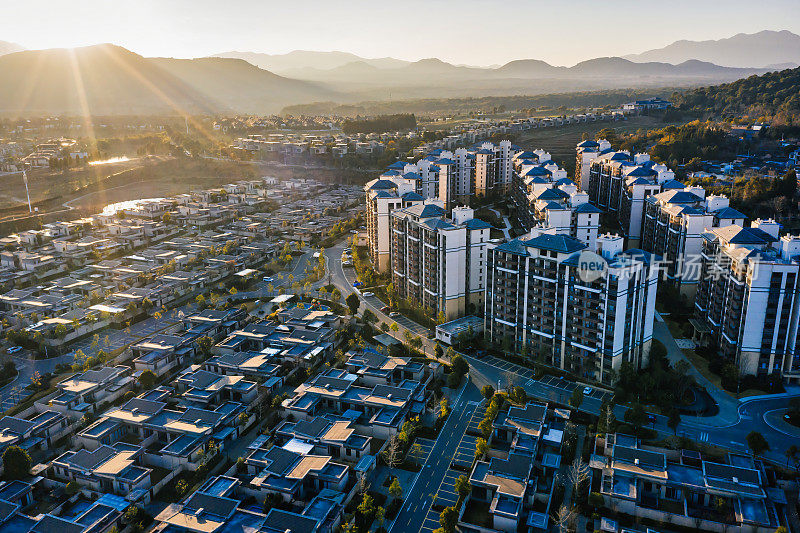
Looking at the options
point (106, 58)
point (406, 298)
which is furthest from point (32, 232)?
point (106, 58)

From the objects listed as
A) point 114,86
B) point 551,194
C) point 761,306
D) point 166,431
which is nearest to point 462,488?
point 166,431

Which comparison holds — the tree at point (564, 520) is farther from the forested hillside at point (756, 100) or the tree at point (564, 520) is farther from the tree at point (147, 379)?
the forested hillside at point (756, 100)

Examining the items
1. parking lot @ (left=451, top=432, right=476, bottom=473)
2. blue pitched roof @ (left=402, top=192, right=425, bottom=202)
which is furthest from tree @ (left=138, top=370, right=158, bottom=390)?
blue pitched roof @ (left=402, top=192, right=425, bottom=202)

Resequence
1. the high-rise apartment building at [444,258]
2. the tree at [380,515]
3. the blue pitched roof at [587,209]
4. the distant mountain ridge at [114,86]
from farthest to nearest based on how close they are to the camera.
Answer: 1. the distant mountain ridge at [114,86]
2. the blue pitched roof at [587,209]
3. the high-rise apartment building at [444,258]
4. the tree at [380,515]

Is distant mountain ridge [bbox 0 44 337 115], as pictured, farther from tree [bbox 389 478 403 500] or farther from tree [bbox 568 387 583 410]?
tree [bbox 568 387 583 410]

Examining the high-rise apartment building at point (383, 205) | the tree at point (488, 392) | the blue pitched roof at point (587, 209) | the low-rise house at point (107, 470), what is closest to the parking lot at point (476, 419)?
the tree at point (488, 392)

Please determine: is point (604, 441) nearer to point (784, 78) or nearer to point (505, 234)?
point (505, 234)
